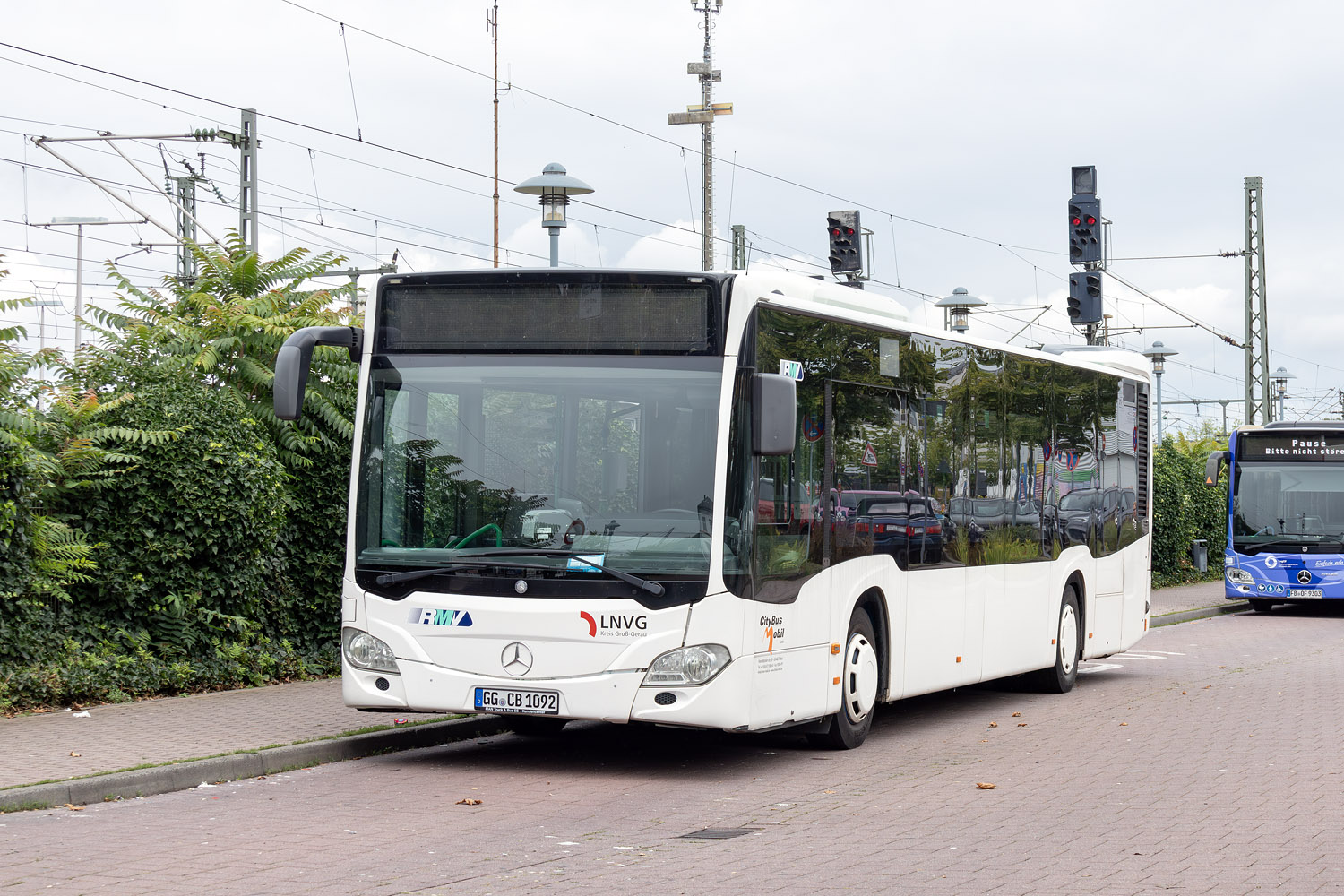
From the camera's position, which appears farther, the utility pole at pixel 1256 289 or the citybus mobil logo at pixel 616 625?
the utility pole at pixel 1256 289

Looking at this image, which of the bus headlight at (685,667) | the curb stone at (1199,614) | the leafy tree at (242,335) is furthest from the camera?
the curb stone at (1199,614)

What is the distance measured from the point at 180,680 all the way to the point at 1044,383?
7.61 metres

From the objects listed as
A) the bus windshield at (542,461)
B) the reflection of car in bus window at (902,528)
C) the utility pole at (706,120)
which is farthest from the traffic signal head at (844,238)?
the bus windshield at (542,461)

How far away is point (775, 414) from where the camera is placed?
9539mm

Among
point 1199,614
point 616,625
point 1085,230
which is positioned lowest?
point 1199,614

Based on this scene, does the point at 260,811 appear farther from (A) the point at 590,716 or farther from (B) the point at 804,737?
(B) the point at 804,737

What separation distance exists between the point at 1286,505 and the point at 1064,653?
13873 millimetres

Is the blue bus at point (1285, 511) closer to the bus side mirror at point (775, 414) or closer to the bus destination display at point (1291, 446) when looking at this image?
the bus destination display at point (1291, 446)

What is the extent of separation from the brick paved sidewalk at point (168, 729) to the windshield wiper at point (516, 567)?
56.0 inches

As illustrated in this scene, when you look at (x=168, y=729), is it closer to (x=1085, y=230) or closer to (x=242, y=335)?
(x=242, y=335)

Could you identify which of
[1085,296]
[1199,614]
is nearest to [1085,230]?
[1085,296]

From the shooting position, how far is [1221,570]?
38.5 metres

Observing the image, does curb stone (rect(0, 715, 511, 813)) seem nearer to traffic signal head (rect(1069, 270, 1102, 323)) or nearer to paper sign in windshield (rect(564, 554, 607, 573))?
paper sign in windshield (rect(564, 554, 607, 573))

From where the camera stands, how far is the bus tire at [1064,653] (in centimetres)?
1511
